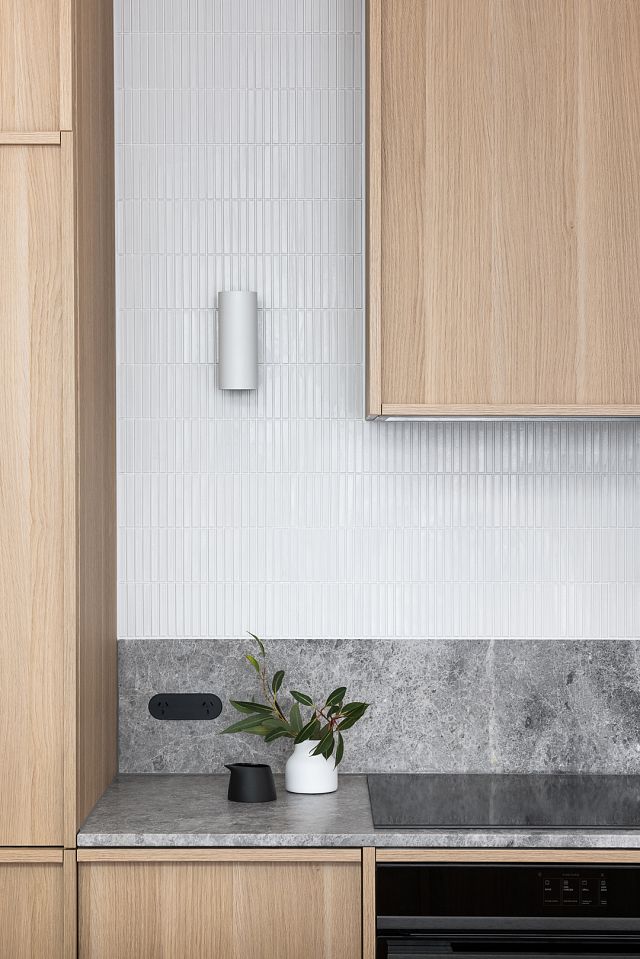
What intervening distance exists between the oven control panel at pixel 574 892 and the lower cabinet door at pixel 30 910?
877 millimetres

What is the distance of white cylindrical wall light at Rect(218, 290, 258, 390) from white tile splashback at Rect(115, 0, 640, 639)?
0.27 ft

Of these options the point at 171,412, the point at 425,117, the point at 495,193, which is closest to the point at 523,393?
the point at 495,193

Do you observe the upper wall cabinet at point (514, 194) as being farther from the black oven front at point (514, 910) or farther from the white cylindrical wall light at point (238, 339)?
the black oven front at point (514, 910)

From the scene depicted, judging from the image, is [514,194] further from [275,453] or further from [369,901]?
[369,901]

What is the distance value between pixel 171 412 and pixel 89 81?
0.72 meters

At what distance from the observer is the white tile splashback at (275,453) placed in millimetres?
2361

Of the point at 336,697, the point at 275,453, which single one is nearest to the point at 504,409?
the point at 275,453

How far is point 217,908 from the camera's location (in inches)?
73.7

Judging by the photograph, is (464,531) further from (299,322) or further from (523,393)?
(299,322)

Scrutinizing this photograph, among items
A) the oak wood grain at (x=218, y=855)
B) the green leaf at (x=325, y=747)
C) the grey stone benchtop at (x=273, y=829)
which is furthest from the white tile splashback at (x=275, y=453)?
the oak wood grain at (x=218, y=855)

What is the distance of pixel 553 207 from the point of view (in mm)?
2051

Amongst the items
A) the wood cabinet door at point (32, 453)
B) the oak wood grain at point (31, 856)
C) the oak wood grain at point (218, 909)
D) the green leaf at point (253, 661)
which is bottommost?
the oak wood grain at point (218, 909)

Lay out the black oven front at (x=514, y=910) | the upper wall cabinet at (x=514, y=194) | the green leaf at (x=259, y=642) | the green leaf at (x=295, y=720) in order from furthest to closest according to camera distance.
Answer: the green leaf at (x=259, y=642)
the green leaf at (x=295, y=720)
the upper wall cabinet at (x=514, y=194)
the black oven front at (x=514, y=910)

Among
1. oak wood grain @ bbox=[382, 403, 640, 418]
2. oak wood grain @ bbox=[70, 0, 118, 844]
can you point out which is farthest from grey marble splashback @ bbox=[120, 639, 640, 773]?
oak wood grain @ bbox=[382, 403, 640, 418]
